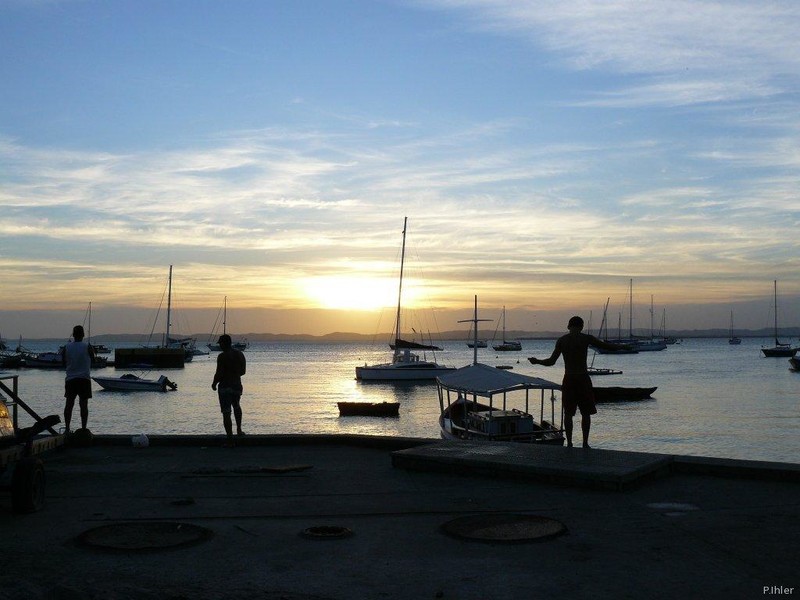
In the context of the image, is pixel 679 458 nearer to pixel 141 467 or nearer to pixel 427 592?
pixel 427 592

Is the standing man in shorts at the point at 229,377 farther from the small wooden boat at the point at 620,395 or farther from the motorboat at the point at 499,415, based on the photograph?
the small wooden boat at the point at 620,395

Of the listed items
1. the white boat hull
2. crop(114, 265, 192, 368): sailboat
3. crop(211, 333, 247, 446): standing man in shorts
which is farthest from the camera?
crop(114, 265, 192, 368): sailboat

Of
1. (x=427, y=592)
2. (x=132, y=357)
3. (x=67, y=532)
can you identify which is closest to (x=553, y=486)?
(x=427, y=592)

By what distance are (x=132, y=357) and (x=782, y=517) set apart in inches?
4938

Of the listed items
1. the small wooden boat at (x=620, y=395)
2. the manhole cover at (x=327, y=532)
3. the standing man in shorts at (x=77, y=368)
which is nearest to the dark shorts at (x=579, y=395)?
the manhole cover at (x=327, y=532)

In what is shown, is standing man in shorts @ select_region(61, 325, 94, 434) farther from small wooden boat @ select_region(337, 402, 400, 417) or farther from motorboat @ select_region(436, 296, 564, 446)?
small wooden boat @ select_region(337, 402, 400, 417)

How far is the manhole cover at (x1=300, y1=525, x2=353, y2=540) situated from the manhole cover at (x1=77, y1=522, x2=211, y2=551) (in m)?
0.93

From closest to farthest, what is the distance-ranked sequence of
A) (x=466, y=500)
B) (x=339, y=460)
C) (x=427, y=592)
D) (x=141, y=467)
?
1. (x=427, y=592)
2. (x=466, y=500)
3. (x=141, y=467)
4. (x=339, y=460)

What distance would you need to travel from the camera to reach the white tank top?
13.9 meters

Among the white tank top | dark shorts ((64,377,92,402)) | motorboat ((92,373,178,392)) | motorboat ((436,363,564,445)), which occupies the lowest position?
motorboat ((92,373,178,392))

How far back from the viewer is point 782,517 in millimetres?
8078

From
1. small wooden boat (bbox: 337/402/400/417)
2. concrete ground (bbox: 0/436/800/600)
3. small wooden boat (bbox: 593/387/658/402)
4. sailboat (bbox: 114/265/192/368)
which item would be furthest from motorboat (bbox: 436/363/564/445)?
sailboat (bbox: 114/265/192/368)

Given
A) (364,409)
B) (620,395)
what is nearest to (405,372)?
(620,395)

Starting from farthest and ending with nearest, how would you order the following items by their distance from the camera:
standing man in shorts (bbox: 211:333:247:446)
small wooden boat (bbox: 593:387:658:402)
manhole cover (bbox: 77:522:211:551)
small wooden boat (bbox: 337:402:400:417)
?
small wooden boat (bbox: 593:387:658:402), small wooden boat (bbox: 337:402:400:417), standing man in shorts (bbox: 211:333:247:446), manhole cover (bbox: 77:522:211:551)
